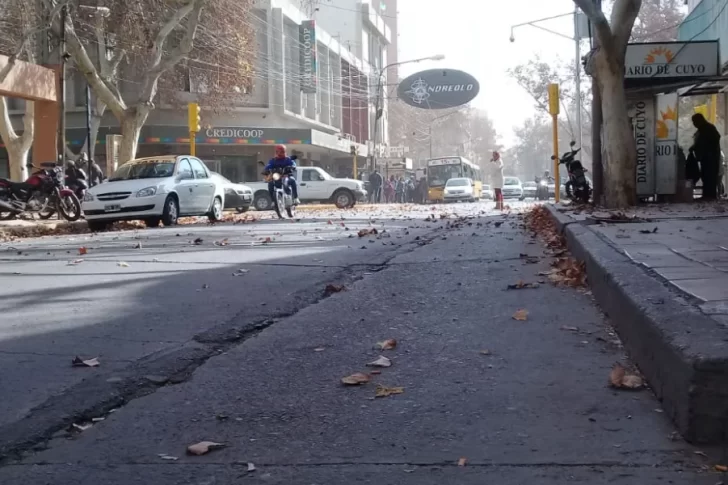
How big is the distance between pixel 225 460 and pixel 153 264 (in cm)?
624

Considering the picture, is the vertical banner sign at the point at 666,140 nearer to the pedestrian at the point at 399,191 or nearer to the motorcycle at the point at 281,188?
the motorcycle at the point at 281,188

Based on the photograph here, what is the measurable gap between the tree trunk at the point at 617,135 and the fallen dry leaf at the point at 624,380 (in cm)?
1023

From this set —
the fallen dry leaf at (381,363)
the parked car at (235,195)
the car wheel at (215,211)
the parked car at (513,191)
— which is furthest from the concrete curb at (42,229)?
the parked car at (513,191)

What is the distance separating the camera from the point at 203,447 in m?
3.27

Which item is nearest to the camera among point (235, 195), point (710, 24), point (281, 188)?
point (281, 188)

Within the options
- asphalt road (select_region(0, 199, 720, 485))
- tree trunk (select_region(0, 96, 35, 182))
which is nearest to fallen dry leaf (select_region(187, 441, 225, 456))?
asphalt road (select_region(0, 199, 720, 485))

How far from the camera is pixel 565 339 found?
5.00m

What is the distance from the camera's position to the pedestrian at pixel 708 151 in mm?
16906

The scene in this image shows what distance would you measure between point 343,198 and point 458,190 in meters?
16.8

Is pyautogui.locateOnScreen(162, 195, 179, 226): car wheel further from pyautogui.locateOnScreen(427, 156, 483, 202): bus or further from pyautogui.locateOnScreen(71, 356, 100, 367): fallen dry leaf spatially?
pyautogui.locateOnScreen(427, 156, 483, 202): bus

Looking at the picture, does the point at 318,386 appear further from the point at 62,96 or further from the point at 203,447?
the point at 62,96

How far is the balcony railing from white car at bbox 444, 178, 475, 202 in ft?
71.0

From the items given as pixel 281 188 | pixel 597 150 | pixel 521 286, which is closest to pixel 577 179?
pixel 597 150

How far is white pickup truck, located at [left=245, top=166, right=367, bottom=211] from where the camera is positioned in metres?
29.5
